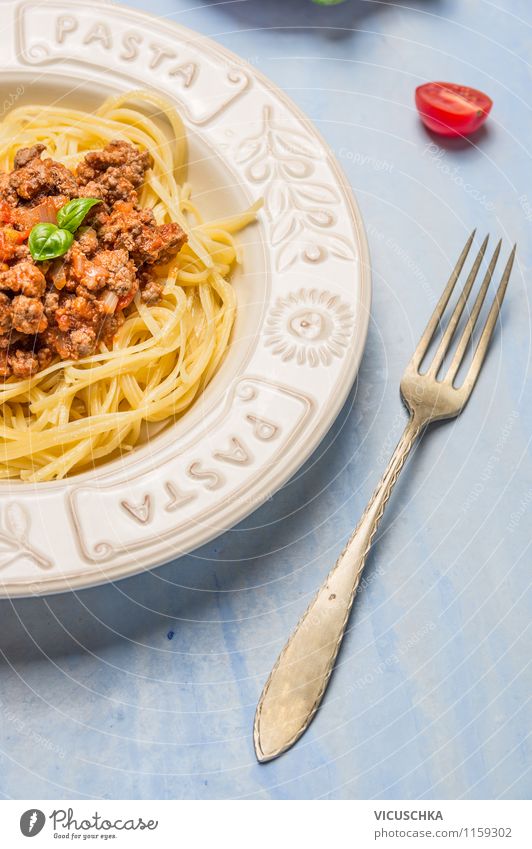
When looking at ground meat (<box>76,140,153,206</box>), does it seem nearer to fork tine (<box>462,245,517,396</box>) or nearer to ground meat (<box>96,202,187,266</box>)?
ground meat (<box>96,202,187,266</box>)

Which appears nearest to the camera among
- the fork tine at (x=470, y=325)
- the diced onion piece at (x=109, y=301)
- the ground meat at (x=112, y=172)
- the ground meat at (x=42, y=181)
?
the diced onion piece at (x=109, y=301)

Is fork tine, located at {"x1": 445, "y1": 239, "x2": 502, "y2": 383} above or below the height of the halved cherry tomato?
below

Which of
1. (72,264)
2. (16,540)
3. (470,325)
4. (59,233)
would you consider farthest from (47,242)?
(470,325)

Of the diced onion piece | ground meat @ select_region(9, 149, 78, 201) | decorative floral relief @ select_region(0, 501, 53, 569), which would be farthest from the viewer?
ground meat @ select_region(9, 149, 78, 201)

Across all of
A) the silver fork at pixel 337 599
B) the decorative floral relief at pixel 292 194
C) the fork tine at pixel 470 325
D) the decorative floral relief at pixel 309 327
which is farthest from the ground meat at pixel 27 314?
the fork tine at pixel 470 325
